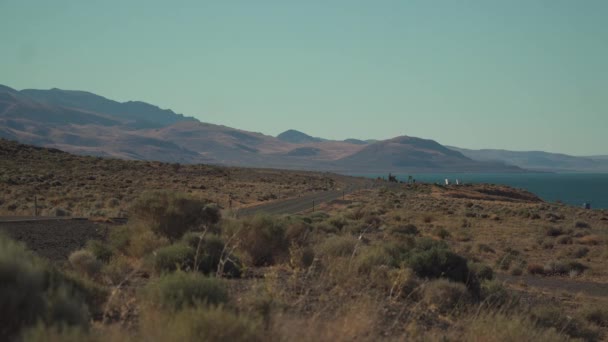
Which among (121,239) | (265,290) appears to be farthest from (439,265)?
(121,239)

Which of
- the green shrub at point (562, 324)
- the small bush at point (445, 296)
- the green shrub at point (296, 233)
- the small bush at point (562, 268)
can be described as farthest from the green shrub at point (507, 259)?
the small bush at point (445, 296)

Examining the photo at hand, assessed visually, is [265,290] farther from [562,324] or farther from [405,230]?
[405,230]

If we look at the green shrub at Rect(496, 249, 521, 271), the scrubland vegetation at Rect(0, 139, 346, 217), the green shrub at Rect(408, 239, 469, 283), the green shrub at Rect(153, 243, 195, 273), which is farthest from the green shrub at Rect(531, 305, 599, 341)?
the scrubland vegetation at Rect(0, 139, 346, 217)

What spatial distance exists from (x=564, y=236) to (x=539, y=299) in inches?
711

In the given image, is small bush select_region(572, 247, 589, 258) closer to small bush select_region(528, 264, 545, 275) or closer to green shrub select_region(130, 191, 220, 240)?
small bush select_region(528, 264, 545, 275)

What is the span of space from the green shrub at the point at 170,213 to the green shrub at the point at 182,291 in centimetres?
A: 1019

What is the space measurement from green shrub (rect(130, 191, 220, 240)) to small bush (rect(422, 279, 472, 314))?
840 cm

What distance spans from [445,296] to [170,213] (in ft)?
30.2

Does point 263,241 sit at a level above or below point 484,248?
above

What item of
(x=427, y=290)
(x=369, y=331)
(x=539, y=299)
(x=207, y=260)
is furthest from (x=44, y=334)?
(x=539, y=299)

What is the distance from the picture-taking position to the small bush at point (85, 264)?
11.9 meters

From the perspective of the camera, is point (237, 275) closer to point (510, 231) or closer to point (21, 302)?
point (21, 302)

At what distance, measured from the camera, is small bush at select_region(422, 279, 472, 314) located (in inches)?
473

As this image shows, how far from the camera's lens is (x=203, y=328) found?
5.92 m
